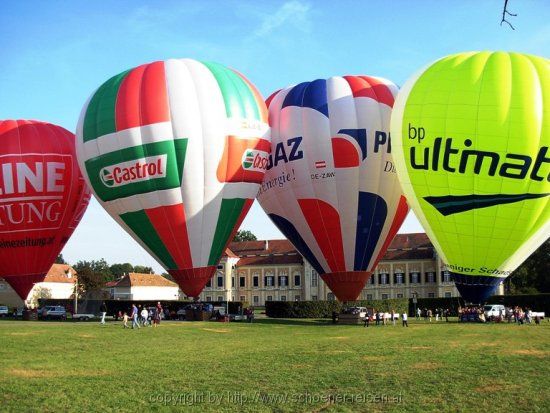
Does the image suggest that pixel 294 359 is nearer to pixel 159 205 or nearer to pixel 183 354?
pixel 183 354

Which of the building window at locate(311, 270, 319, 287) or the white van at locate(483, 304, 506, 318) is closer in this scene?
the white van at locate(483, 304, 506, 318)

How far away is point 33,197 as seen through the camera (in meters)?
38.0

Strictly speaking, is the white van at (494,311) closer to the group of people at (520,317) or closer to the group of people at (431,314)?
the group of people at (520,317)

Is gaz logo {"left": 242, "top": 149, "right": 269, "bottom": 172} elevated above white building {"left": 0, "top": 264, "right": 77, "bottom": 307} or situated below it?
above

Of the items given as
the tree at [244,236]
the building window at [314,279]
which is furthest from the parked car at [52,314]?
the tree at [244,236]

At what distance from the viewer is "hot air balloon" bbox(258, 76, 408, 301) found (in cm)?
3491

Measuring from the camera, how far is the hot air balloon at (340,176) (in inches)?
Result: 1374

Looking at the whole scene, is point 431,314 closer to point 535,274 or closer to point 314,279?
point 314,279

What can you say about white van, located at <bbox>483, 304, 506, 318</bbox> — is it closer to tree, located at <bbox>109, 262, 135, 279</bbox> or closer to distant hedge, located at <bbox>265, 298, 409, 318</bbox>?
distant hedge, located at <bbox>265, 298, 409, 318</bbox>

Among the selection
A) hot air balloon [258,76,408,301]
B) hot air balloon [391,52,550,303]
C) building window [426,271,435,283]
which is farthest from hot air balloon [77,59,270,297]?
building window [426,271,435,283]

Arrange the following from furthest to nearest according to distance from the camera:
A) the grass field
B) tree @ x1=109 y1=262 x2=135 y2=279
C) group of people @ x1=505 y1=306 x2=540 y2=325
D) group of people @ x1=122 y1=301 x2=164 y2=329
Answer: tree @ x1=109 y1=262 x2=135 y2=279 → group of people @ x1=505 y1=306 x2=540 y2=325 → group of people @ x1=122 y1=301 x2=164 y2=329 → the grass field

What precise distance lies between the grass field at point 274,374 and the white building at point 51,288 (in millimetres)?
62564

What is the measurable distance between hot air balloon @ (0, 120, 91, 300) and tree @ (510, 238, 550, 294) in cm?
5681

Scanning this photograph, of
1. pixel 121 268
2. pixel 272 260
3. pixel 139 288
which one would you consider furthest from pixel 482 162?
pixel 121 268
